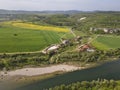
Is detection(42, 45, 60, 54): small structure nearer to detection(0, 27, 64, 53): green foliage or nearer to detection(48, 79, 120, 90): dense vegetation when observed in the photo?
detection(0, 27, 64, 53): green foliage

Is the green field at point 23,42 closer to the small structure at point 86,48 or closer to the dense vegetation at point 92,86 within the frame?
the small structure at point 86,48

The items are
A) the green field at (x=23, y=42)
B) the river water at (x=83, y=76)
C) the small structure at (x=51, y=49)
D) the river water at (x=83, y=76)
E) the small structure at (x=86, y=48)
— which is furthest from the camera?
the small structure at (x=86, y=48)

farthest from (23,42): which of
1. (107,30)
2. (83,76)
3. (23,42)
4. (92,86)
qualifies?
(107,30)

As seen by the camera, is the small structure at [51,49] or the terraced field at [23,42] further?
the terraced field at [23,42]

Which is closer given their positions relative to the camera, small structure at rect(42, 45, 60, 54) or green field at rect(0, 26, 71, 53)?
small structure at rect(42, 45, 60, 54)

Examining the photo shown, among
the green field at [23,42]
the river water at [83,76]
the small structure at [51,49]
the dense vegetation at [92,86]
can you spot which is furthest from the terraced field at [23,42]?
the dense vegetation at [92,86]

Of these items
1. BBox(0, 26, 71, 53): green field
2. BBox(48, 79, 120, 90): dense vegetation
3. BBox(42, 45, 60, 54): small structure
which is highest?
BBox(48, 79, 120, 90): dense vegetation

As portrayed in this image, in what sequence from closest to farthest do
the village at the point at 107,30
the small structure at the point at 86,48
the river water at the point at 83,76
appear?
the river water at the point at 83,76
the small structure at the point at 86,48
the village at the point at 107,30

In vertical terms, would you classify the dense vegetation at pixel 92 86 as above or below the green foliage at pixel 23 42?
above

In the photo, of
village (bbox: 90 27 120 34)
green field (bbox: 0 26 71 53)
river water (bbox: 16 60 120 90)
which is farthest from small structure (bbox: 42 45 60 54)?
village (bbox: 90 27 120 34)

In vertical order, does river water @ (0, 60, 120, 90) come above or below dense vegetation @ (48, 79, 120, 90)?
below

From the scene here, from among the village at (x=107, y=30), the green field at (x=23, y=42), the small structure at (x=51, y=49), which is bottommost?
the village at (x=107, y=30)
